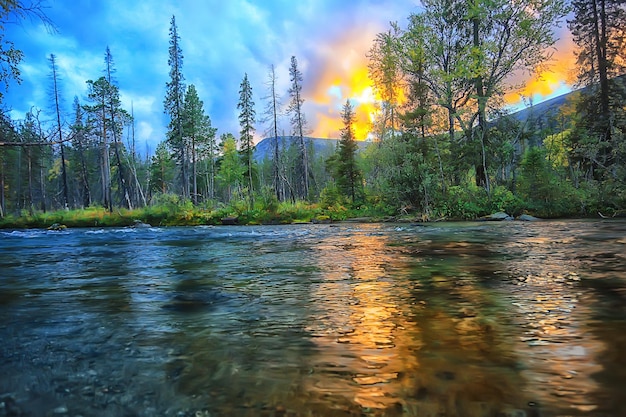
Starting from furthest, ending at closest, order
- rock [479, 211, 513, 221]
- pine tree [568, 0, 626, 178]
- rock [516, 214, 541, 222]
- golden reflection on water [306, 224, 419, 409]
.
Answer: pine tree [568, 0, 626, 178]
rock [479, 211, 513, 221]
rock [516, 214, 541, 222]
golden reflection on water [306, 224, 419, 409]

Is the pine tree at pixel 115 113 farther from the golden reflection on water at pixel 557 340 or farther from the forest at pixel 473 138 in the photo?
the golden reflection on water at pixel 557 340

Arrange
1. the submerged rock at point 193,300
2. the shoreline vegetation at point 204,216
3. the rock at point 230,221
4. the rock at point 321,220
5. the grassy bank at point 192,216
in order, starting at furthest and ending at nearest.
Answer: the grassy bank at point 192,216 < the rock at point 230,221 < the shoreline vegetation at point 204,216 < the rock at point 321,220 < the submerged rock at point 193,300

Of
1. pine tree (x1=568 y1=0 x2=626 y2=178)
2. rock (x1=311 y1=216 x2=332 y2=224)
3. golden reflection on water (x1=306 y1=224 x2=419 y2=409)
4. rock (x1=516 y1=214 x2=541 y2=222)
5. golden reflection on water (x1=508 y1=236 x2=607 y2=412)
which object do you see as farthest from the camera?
rock (x1=311 y1=216 x2=332 y2=224)

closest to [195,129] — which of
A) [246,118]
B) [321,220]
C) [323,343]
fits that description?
[246,118]

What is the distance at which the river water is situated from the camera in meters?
2.41

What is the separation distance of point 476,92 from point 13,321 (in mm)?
28676

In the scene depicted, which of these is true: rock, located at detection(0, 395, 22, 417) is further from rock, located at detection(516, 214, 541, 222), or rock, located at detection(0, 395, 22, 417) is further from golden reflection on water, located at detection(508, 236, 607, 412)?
rock, located at detection(516, 214, 541, 222)

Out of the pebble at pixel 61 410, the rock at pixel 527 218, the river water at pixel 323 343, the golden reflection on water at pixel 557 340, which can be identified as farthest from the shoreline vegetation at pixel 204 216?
the pebble at pixel 61 410

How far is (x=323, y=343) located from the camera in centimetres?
348

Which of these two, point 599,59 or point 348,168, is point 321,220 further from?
point 599,59

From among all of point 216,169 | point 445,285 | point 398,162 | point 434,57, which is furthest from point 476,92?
point 216,169

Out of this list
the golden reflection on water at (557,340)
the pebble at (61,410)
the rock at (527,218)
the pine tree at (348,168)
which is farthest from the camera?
the pine tree at (348,168)

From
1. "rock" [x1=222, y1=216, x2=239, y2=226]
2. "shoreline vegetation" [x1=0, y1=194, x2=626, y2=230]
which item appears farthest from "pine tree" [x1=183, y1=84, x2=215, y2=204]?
"rock" [x1=222, y1=216, x2=239, y2=226]

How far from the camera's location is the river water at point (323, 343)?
7.92 ft
